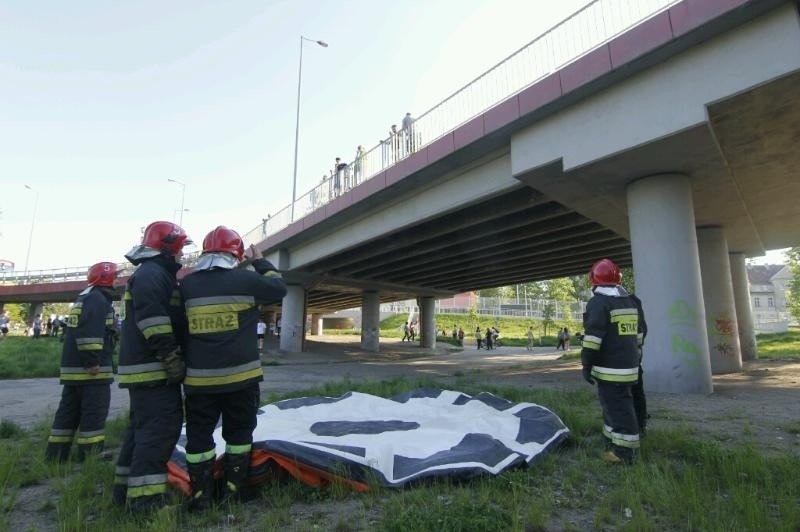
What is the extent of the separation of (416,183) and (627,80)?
6.64 meters

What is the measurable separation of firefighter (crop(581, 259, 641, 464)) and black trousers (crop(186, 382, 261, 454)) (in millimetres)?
3029

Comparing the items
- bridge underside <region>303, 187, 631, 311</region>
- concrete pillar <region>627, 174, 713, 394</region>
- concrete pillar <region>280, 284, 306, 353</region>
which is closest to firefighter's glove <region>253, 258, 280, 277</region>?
concrete pillar <region>627, 174, 713, 394</region>

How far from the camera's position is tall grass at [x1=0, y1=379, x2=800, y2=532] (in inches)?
107

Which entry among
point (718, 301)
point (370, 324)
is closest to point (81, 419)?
point (718, 301)

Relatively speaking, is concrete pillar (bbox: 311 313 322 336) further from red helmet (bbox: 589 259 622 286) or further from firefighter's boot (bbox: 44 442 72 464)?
red helmet (bbox: 589 259 622 286)

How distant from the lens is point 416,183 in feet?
44.7

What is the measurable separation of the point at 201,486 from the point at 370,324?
28440mm

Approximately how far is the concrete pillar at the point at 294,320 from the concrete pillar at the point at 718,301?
19.0 metres

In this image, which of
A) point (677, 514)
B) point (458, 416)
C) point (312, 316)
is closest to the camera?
point (677, 514)

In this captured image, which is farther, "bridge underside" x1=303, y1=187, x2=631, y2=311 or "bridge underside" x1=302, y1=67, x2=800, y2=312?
"bridge underside" x1=303, y1=187, x2=631, y2=311

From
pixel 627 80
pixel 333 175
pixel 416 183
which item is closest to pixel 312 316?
pixel 333 175

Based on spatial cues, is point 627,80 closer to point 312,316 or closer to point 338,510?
point 338,510

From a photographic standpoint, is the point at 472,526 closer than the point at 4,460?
Yes

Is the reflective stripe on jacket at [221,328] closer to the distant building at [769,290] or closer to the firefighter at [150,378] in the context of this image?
the firefighter at [150,378]
